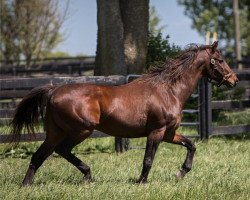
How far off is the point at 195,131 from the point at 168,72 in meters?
5.25

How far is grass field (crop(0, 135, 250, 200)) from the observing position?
6.50m

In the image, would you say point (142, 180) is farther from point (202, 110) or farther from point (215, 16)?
point (215, 16)

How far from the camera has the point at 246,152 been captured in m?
10.5

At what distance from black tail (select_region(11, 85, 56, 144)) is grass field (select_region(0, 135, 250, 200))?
628 mm

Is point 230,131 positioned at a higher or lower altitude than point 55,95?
lower

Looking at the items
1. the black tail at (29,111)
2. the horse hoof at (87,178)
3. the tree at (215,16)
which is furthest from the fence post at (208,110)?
the tree at (215,16)

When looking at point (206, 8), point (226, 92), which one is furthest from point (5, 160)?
point (206, 8)

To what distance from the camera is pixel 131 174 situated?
8.20 m

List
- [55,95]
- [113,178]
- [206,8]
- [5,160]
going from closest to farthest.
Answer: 1. [55,95]
2. [113,178]
3. [5,160]
4. [206,8]

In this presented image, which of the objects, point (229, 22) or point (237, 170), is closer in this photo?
point (237, 170)

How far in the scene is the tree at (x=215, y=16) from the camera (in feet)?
127

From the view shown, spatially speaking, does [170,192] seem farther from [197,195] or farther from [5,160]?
[5,160]

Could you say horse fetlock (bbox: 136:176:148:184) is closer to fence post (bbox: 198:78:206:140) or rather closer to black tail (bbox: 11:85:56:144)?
black tail (bbox: 11:85:56:144)

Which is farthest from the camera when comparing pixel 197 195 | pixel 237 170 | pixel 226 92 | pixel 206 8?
pixel 206 8
